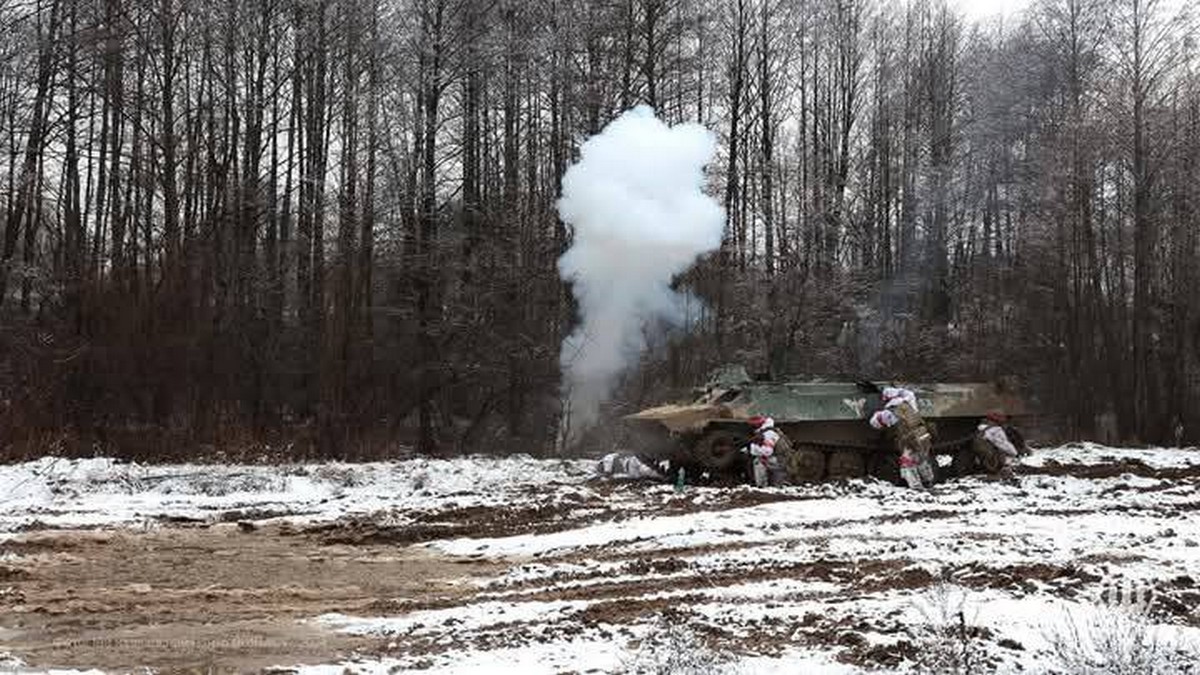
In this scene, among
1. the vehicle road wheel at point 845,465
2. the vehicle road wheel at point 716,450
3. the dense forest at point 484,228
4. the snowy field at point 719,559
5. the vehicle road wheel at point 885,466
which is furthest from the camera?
the dense forest at point 484,228

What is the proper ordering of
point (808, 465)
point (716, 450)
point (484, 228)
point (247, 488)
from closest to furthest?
1. point (247, 488)
2. point (716, 450)
3. point (808, 465)
4. point (484, 228)

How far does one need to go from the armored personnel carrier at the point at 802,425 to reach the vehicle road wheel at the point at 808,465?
16 mm

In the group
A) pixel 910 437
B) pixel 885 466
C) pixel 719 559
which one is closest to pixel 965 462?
pixel 885 466

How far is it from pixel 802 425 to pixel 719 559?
808cm

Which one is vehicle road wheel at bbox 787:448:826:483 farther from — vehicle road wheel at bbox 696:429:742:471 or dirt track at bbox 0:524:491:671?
dirt track at bbox 0:524:491:671

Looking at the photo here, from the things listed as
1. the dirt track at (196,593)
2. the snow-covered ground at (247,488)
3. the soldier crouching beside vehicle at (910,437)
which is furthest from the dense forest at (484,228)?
the dirt track at (196,593)

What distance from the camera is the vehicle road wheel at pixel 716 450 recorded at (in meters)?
17.6

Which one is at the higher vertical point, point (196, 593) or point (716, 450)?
point (716, 450)

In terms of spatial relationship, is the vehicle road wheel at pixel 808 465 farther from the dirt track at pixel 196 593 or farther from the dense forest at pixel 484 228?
the dirt track at pixel 196 593

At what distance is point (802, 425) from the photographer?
18219 millimetres

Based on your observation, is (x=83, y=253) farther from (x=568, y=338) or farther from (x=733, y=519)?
(x=733, y=519)

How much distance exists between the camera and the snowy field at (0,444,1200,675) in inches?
266

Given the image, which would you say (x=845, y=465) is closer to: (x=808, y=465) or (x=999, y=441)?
(x=808, y=465)

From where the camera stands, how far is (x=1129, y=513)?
13.4 meters
